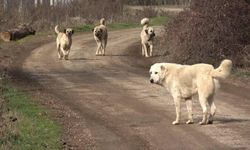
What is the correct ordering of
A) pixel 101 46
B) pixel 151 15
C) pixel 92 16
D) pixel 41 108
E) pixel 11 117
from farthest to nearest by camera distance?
pixel 151 15, pixel 92 16, pixel 101 46, pixel 41 108, pixel 11 117

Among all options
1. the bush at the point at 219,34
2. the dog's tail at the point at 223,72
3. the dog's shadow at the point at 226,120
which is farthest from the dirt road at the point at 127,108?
the bush at the point at 219,34

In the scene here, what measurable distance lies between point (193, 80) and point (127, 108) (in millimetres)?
2851

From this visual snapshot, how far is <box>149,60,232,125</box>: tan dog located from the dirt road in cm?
41

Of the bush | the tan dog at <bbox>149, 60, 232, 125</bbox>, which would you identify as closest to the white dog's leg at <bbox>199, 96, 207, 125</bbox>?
the tan dog at <bbox>149, 60, 232, 125</bbox>

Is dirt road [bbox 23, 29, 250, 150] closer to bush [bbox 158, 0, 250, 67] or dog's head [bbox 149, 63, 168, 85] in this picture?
dog's head [bbox 149, 63, 168, 85]

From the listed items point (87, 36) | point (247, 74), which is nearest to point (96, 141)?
point (247, 74)

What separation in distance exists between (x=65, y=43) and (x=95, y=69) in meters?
3.35

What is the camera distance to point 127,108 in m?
15.2

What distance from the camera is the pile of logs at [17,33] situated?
1439 inches

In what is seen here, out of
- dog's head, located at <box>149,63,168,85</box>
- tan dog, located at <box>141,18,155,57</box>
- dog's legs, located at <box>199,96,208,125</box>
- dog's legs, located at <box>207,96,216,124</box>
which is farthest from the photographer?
tan dog, located at <box>141,18,155,57</box>

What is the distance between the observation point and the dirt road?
11.6 m

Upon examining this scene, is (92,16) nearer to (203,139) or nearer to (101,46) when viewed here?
(101,46)

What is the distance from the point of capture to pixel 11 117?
45.2ft

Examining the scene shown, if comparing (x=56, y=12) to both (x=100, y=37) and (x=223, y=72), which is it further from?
(x=223, y=72)
